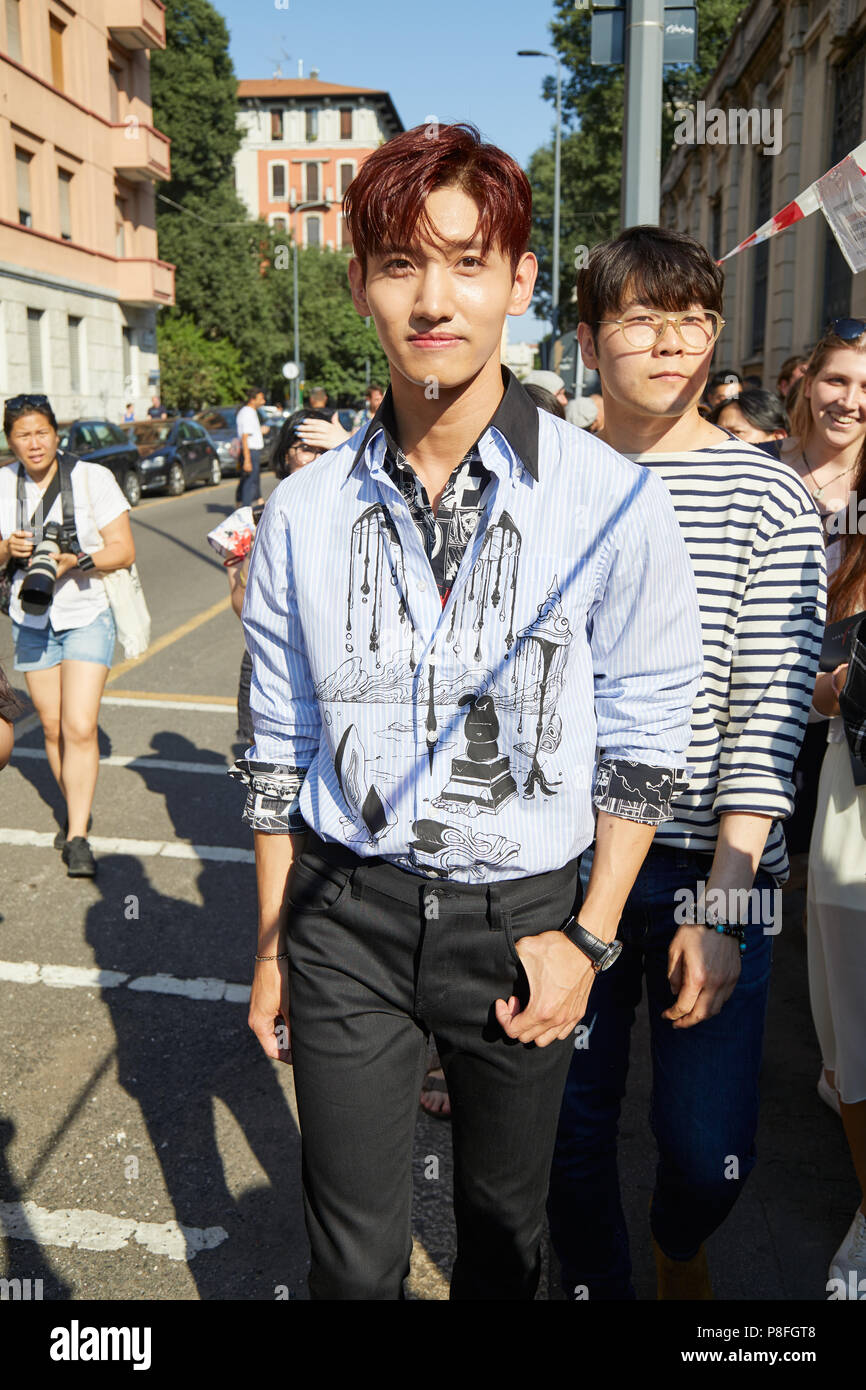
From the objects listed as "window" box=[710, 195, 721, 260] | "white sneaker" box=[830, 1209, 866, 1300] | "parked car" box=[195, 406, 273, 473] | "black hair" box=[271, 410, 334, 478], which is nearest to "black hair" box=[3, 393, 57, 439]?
"black hair" box=[271, 410, 334, 478]

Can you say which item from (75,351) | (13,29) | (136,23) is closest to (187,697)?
(13,29)

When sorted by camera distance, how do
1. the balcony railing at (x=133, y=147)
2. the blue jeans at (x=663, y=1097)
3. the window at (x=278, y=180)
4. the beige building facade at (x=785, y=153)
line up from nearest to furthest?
the blue jeans at (x=663, y=1097) → the beige building facade at (x=785, y=153) → the balcony railing at (x=133, y=147) → the window at (x=278, y=180)

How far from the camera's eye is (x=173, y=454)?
78.2ft

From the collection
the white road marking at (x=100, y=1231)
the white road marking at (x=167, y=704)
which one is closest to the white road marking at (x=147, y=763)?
the white road marking at (x=167, y=704)

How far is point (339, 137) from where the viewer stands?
7725 cm

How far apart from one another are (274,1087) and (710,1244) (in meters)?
1.34

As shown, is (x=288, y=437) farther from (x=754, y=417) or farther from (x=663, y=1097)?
(x=663, y=1097)

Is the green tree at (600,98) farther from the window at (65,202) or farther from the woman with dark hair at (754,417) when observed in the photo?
the woman with dark hair at (754,417)

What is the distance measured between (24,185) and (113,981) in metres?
29.8

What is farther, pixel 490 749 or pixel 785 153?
pixel 785 153

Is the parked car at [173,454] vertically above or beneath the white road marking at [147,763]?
above

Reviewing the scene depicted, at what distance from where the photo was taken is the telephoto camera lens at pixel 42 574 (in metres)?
4.81

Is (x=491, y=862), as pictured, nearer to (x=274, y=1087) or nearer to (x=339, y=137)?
(x=274, y=1087)
